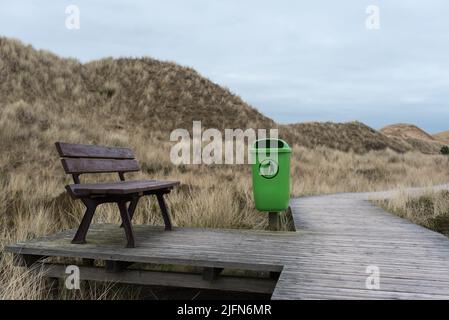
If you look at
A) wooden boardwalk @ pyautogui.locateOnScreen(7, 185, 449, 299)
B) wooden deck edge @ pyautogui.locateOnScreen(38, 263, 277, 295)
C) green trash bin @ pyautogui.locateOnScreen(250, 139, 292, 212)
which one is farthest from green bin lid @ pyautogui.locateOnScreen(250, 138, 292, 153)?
wooden deck edge @ pyautogui.locateOnScreen(38, 263, 277, 295)

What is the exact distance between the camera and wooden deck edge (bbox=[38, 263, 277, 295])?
14.1ft

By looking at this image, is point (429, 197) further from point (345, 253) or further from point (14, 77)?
point (14, 77)

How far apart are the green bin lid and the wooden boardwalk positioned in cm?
109

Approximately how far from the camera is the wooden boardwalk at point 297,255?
3207 millimetres

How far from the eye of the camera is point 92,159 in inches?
203

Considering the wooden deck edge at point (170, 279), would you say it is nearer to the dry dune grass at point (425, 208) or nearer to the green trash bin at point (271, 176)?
the green trash bin at point (271, 176)

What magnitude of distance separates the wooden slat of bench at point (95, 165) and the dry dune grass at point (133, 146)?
117 centimetres

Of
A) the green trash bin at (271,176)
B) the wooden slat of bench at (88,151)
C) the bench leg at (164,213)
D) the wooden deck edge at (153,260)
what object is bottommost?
the wooden deck edge at (153,260)

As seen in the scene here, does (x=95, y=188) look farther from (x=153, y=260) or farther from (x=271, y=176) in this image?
(x=271, y=176)

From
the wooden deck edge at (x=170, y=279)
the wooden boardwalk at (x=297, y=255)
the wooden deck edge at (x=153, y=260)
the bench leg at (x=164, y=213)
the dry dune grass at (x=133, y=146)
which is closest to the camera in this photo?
the wooden boardwalk at (x=297, y=255)

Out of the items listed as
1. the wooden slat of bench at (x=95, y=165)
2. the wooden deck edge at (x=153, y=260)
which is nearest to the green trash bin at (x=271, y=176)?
the wooden slat of bench at (x=95, y=165)

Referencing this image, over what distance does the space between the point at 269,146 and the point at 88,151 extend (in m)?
2.40

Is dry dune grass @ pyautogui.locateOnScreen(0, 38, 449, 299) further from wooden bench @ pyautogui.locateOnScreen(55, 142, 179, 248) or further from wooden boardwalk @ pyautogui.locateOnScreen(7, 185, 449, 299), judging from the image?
wooden bench @ pyautogui.locateOnScreen(55, 142, 179, 248)

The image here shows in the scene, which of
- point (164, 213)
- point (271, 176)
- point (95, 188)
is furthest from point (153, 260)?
point (271, 176)
